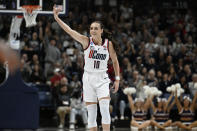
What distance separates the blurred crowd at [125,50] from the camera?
50.8 ft

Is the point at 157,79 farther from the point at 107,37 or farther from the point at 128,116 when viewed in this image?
the point at 107,37

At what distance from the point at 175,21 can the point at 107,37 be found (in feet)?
42.4

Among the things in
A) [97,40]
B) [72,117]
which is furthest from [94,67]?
[72,117]

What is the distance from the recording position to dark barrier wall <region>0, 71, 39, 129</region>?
1234cm

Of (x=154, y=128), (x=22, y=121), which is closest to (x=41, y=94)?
(x=22, y=121)

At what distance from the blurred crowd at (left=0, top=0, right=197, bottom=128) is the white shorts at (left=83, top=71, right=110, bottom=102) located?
626 centimetres

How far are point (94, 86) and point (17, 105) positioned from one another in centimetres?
501

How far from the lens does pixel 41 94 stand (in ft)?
49.7

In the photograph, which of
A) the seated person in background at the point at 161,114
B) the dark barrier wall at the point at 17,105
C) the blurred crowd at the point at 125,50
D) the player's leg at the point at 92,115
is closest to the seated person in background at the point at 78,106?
the blurred crowd at the point at 125,50

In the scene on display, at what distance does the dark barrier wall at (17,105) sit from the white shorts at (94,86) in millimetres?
4725

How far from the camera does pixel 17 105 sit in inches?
488

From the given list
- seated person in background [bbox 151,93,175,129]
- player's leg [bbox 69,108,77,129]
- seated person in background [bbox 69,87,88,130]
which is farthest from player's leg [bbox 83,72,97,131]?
seated person in background [bbox 151,93,175,129]

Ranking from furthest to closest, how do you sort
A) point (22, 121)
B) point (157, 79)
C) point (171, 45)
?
point (171, 45) → point (157, 79) → point (22, 121)

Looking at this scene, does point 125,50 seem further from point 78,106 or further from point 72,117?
point 72,117
